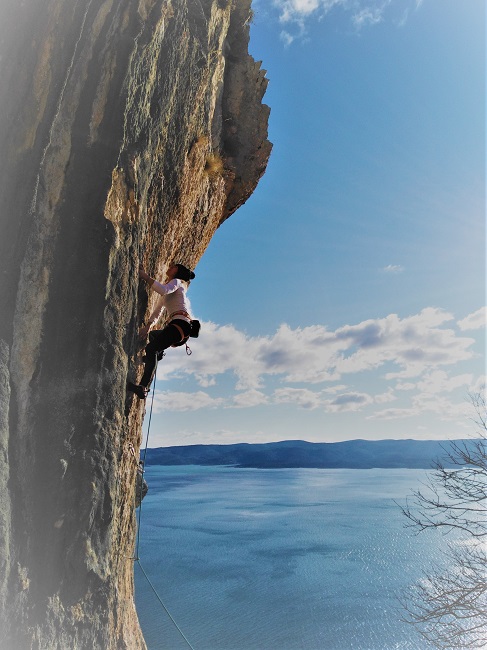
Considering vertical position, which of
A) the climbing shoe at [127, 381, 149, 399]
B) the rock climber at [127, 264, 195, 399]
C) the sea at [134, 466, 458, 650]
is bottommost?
the sea at [134, 466, 458, 650]

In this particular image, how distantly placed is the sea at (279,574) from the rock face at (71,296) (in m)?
4.71

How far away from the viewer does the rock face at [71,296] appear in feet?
10.9

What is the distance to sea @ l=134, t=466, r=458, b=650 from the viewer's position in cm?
2050

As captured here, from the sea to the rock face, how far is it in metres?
4.71

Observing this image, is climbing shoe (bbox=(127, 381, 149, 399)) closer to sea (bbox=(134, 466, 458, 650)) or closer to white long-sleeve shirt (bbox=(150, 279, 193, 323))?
white long-sleeve shirt (bbox=(150, 279, 193, 323))

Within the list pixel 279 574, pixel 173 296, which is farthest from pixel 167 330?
pixel 279 574

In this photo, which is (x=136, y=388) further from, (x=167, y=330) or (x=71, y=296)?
(x=71, y=296)

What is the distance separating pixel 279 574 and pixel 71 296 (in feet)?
92.6

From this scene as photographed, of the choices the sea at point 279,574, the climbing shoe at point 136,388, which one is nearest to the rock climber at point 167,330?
the climbing shoe at point 136,388

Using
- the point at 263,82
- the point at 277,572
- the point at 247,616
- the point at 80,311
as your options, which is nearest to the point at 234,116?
the point at 263,82

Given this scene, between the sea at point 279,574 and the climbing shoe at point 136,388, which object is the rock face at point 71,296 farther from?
the sea at point 279,574

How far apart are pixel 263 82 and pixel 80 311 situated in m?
5.87

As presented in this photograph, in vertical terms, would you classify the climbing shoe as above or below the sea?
above

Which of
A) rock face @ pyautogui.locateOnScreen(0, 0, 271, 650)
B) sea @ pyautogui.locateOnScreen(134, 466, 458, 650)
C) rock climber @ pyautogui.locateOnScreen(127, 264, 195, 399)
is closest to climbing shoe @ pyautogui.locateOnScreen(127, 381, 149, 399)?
rock climber @ pyautogui.locateOnScreen(127, 264, 195, 399)
